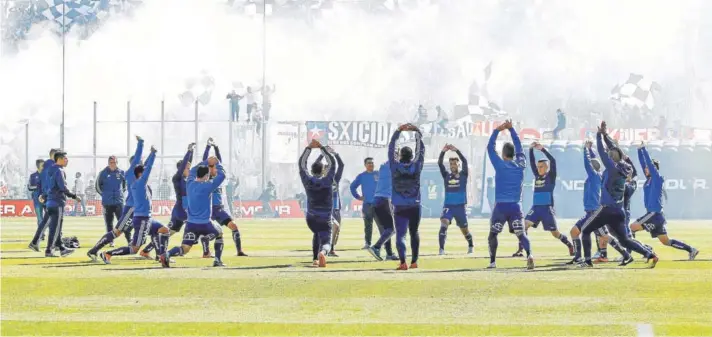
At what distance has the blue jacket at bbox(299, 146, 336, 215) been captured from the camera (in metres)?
21.0

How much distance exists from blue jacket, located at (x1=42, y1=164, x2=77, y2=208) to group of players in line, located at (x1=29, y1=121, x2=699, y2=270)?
19mm

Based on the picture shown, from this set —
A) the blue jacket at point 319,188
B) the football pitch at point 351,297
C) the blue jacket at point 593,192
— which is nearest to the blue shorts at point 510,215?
the football pitch at point 351,297

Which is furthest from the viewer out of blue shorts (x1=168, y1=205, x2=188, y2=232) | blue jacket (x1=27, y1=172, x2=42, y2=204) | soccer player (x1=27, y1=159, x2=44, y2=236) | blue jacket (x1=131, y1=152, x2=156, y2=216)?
blue jacket (x1=27, y1=172, x2=42, y2=204)

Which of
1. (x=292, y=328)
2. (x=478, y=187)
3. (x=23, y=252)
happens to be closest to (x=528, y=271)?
(x=292, y=328)

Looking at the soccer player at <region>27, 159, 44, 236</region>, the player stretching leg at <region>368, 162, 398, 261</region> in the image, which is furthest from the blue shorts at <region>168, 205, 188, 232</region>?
the soccer player at <region>27, 159, 44, 236</region>

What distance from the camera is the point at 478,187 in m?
67.0

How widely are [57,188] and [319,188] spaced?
5900 millimetres

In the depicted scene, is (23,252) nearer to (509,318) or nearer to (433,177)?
(509,318)

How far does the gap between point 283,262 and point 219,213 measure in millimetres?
1855

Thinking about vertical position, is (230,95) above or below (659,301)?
above

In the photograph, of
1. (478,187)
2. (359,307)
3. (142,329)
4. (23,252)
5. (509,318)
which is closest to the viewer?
(142,329)

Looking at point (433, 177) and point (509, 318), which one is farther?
Result: point (433, 177)

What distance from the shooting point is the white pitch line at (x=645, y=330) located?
1253cm

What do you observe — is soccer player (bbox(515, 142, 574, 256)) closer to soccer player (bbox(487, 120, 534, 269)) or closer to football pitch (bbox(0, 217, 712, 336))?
football pitch (bbox(0, 217, 712, 336))
